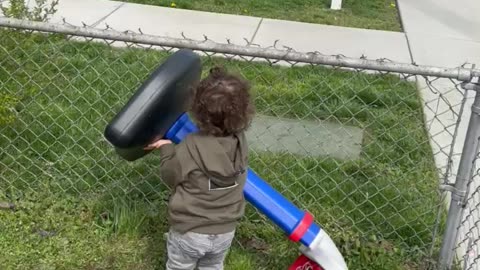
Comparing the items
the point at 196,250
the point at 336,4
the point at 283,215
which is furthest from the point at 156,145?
the point at 336,4

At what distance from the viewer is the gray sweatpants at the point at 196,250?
256cm

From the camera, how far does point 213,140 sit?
241 centimetres

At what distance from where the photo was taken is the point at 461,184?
288 cm

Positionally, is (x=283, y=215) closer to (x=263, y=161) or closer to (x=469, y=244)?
(x=469, y=244)

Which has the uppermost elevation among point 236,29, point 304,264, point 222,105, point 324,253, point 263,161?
point 222,105

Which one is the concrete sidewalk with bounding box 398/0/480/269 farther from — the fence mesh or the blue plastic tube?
the blue plastic tube

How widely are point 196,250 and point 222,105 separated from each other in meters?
0.60

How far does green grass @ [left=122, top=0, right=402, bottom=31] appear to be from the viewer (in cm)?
747

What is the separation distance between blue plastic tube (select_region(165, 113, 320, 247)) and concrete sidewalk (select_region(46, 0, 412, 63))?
12.1 ft

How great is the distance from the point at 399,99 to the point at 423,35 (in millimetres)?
2495

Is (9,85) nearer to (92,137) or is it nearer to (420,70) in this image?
(92,137)

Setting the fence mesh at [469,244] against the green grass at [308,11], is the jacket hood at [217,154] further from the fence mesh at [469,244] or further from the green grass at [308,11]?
the green grass at [308,11]

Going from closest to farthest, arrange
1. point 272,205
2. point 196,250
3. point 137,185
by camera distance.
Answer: point 196,250, point 272,205, point 137,185

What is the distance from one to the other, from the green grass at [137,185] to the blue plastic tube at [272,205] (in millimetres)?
488
